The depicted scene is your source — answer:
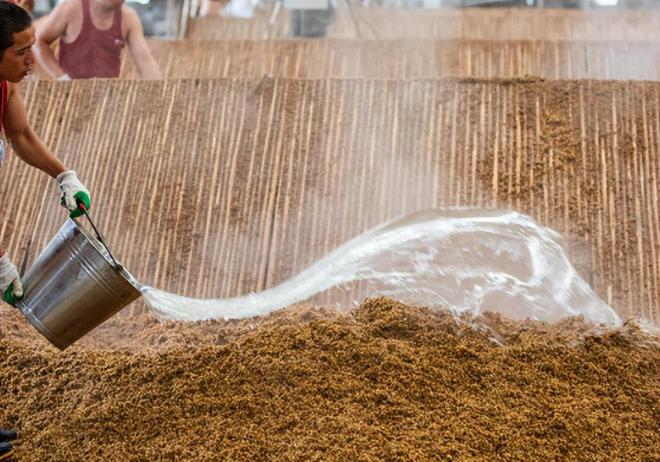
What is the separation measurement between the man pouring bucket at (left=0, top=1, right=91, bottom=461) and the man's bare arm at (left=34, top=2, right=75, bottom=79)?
6.24 feet

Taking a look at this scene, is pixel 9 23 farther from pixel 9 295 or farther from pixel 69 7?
pixel 69 7

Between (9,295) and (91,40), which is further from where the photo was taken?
(91,40)

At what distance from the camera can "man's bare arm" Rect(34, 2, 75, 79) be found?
4.38 metres

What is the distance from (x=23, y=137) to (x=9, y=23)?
0.46 metres

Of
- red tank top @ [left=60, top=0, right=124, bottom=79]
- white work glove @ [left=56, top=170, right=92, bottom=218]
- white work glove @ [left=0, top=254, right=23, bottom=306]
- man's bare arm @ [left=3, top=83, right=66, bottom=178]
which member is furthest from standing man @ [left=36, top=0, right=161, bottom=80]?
white work glove @ [left=0, top=254, right=23, bottom=306]

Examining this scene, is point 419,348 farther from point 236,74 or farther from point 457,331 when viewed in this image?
point 236,74

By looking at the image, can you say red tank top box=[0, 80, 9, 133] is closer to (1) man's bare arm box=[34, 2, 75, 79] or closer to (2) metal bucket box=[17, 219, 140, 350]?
(2) metal bucket box=[17, 219, 140, 350]

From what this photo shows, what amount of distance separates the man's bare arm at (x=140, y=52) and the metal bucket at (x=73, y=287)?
7.12ft

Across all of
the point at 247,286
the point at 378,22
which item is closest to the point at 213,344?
the point at 247,286

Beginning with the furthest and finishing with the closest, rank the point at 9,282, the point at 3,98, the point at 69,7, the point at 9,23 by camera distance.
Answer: the point at 69,7
the point at 3,98
the point at 9,282
the point at 9,23

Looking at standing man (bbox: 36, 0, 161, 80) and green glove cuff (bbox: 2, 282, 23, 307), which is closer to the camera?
green glove cuff (bbox: 2, 282, 23, 307)

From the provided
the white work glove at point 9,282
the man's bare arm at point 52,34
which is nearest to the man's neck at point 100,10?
the man's bare arm at point 52,34

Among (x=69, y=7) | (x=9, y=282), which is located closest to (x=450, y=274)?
(x=9, y=282)

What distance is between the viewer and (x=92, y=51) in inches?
176
